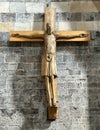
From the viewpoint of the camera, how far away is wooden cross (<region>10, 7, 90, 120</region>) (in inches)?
241

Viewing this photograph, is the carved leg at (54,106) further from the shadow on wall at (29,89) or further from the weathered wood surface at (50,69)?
the shadow on wall at (29,89)

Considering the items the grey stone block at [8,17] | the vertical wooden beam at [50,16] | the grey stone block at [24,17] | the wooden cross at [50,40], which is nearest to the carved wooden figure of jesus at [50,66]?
the wooden cross at [50,40]

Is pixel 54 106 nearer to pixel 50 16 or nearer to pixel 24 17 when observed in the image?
pixel 50 16

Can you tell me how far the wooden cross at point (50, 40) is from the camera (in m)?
6.12

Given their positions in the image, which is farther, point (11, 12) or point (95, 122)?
point (11, 12)

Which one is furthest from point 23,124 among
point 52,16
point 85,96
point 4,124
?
point 52,16

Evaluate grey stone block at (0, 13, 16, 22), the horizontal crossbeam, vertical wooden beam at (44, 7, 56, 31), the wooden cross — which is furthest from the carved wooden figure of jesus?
grey stone block at (0, 13, 16, 22)

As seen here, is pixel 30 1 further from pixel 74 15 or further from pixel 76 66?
pixel 76 66

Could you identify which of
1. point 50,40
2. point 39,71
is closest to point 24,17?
point 50,40

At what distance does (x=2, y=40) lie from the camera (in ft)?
21.8

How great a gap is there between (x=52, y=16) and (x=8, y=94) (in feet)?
5.11

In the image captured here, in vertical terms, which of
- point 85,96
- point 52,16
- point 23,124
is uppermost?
point 52,16

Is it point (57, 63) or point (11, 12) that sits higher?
point (11, 12)

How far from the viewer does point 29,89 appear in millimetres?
6406
